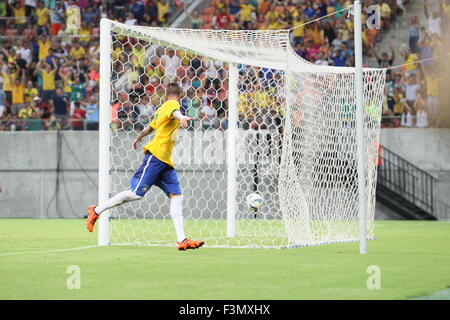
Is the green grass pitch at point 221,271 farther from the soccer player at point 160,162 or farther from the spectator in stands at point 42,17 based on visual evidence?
the spectator in stands at point 42,17

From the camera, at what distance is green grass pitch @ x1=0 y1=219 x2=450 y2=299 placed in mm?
8172

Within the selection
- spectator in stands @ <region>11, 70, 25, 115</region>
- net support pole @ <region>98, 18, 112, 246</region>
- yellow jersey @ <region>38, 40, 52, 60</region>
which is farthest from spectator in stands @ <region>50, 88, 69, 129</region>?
net support pole @ <region>98, 18, 112, 246</region>

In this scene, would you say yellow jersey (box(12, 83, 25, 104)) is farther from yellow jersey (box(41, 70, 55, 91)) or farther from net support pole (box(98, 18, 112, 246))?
net support pole (box(98, 18, 112, 246))

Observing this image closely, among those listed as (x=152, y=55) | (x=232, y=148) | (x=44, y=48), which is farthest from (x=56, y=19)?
(x=232, y=148)

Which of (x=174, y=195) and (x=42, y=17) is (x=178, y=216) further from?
(x=42, y=17)

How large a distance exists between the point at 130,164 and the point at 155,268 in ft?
46.9

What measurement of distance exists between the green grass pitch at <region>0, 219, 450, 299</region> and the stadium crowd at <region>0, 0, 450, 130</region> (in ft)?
28.5

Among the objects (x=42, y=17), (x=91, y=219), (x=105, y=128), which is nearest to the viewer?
(x=91, y=219)

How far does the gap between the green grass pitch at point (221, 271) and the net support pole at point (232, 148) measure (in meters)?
2.32

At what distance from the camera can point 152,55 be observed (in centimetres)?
2266

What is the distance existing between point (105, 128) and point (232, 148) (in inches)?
116

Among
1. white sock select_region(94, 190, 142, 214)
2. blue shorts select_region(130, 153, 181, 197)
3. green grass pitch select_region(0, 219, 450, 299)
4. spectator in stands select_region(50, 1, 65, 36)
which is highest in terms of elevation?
Answer: spectator in stands select_region(50, 1, 65, 36)

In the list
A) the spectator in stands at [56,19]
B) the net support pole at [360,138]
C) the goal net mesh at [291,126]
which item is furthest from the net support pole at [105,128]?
the spectator in stands at [56,19]
